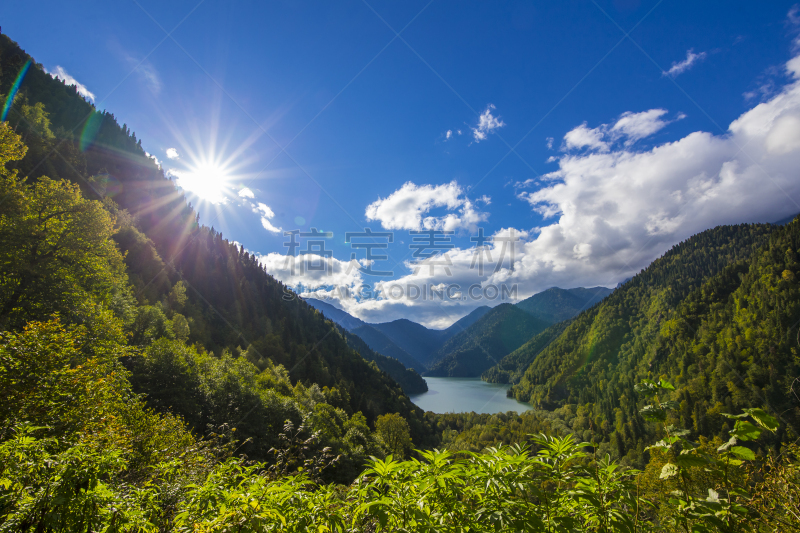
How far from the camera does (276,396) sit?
30.7 metres

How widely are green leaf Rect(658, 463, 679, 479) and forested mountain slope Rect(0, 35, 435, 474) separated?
54.8ft

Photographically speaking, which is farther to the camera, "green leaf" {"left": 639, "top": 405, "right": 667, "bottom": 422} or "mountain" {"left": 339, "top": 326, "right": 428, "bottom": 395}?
"mountain" {"left": 339, "top": 326, "right": 428, "bottom": 395}

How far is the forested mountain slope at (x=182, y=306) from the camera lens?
21.8m

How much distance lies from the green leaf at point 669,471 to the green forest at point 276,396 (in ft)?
0.09

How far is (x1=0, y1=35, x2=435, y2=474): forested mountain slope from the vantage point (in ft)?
71.4

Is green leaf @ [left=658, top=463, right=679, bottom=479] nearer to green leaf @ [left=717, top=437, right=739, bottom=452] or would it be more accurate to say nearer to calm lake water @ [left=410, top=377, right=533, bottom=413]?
green leaf @ [left=717, top=437, right=739, bottom=452]

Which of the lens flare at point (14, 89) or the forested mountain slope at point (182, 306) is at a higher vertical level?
the lens flare at point (14, 89)

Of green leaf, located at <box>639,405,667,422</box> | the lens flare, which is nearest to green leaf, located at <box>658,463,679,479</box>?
green leaf, located at <box>639,405,667,422</box>

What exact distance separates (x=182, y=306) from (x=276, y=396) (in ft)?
120

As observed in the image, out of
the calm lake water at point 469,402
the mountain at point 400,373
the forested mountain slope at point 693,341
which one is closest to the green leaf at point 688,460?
the forested mountain slope at point 693,341

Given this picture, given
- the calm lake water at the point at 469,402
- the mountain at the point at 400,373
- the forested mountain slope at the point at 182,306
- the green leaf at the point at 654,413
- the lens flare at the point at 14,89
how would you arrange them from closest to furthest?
the green leaf at the point at 654,413 < the forested mountain slope at the point at 182,306 < the lens flare at the point at 14,89 < the calm lake water at the point at 469,402 < the mountain at the point at 400,373

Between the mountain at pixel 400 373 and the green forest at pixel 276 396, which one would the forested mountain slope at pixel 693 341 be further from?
the mountain at pixel 400 373

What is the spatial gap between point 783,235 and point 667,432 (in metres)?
154

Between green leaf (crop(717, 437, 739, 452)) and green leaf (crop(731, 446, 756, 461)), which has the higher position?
green leaf (crop(717, 437, 739, 452))
